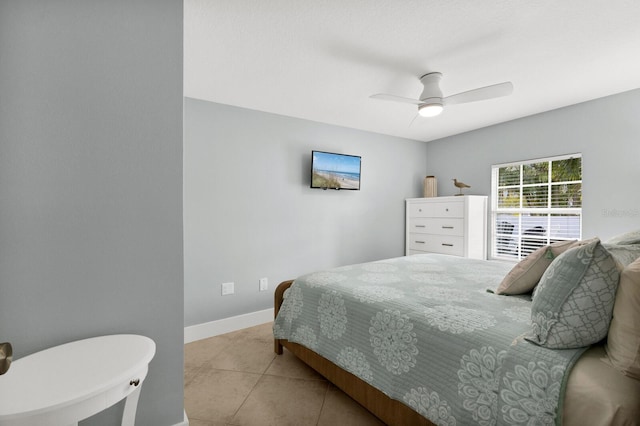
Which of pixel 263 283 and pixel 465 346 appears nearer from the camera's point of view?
pixel 465 346

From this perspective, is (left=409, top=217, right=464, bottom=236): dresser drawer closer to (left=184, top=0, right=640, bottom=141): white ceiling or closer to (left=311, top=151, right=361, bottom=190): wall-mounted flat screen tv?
(left=311, top=151, right=361, bottom=190): wall-mounted flat screen tv

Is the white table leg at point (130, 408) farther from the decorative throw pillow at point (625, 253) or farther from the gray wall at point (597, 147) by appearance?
the gray wall at point (597, 147)

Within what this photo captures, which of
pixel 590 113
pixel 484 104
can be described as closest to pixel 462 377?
pixel 484 104

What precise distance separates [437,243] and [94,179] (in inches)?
149

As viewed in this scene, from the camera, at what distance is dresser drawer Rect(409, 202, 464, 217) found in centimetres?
382

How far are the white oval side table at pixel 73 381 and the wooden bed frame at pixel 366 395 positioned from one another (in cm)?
110

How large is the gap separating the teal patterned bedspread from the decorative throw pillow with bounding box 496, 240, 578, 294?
0.06 metres

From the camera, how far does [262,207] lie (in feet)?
10.9

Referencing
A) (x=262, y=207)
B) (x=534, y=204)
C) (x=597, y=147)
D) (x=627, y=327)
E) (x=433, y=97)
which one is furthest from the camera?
(x=534, y=204)

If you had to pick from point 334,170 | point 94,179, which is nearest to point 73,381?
point 94,179

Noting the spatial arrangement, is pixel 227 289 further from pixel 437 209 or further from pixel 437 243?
pixel 437 209

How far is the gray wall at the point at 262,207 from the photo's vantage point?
116 inches

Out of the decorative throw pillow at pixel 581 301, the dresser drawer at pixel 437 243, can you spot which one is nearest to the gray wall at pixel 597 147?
the dresser drawer at pixel 437 243

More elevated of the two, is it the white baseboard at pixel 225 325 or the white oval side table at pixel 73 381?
the white oval side table at pixel 73 381
